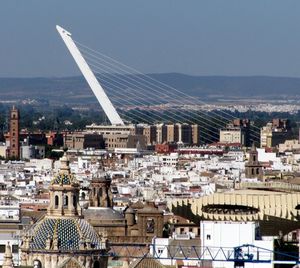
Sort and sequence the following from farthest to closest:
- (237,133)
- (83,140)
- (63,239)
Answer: (237,133), (83,140), (63,239)

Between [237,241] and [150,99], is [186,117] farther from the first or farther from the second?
[237,241]

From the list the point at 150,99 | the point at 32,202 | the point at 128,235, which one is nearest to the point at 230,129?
the point at 150,99

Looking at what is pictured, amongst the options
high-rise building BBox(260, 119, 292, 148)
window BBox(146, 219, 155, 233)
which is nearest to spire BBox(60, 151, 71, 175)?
window BBox(146, 219, 155, 233)

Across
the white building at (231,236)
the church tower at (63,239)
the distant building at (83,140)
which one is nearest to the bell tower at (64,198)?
the church tower at (63,239)

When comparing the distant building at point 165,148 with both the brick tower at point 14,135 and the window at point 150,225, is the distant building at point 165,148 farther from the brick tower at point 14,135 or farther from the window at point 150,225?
the window at point 150,225

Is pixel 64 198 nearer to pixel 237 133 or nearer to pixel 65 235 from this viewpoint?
pixel 65 235

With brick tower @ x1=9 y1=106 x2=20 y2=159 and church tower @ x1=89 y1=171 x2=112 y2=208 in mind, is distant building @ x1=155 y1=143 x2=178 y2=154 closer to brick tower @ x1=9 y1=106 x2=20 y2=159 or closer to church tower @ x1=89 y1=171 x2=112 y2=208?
brick tower @ x1=9 y1=106 x2=20 y2=159

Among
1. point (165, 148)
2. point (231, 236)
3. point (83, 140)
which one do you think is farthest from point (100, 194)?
point (83, 140)

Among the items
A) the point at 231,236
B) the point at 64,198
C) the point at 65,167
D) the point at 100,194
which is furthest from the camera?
the point at 100,194

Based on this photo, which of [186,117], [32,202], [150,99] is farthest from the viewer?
[150,99]
